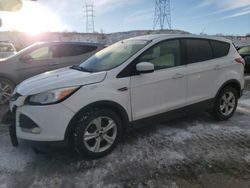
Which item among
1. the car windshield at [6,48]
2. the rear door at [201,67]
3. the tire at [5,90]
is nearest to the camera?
the rear door at [201,67]

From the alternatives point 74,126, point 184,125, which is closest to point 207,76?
point 184,125

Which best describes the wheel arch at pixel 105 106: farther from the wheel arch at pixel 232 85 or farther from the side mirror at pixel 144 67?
the wheel arch at pixel 232 85

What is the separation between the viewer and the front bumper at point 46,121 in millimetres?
3543

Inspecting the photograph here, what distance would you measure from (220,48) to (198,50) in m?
0.64

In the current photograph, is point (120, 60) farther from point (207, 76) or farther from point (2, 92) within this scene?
point (2, 92)

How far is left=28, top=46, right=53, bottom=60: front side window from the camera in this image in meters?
7.84

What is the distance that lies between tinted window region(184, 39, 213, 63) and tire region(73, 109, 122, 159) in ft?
6.04

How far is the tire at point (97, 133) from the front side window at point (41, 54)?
473 centimetres

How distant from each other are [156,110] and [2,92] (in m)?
4.84

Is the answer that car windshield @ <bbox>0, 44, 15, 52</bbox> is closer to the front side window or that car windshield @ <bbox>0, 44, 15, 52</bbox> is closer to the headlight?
the front side window

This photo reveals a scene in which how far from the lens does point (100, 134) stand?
12.9 ft

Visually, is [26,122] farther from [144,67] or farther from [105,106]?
[144,67]

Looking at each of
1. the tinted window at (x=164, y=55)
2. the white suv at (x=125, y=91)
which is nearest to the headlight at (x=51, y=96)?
the white suv at (x=125, y=91)

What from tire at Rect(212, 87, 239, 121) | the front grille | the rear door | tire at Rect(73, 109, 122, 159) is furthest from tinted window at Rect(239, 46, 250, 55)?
the front grille
